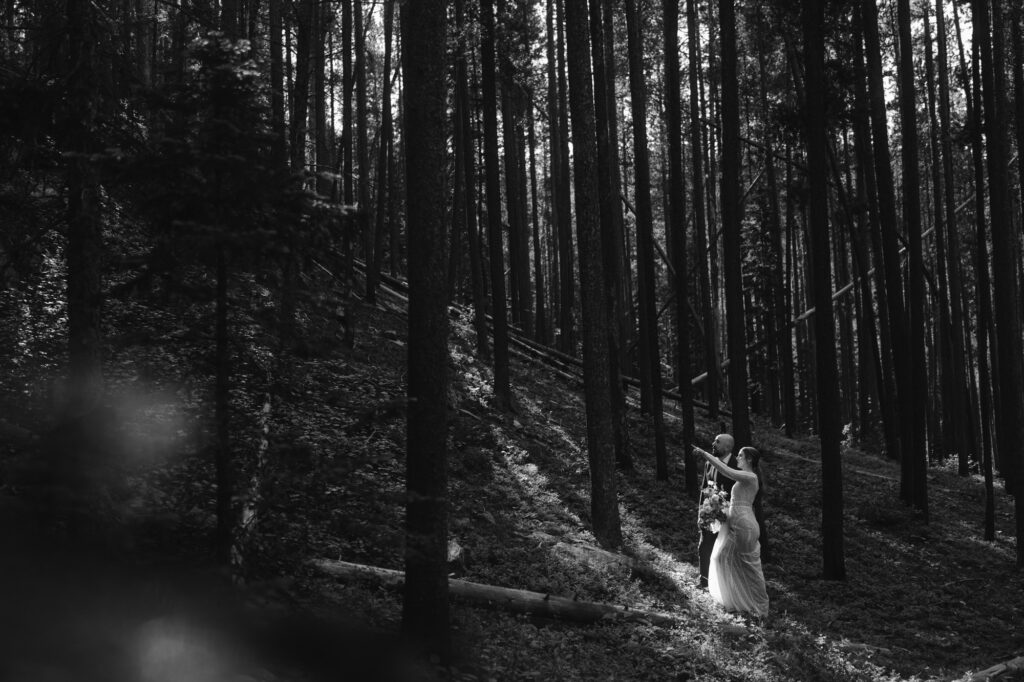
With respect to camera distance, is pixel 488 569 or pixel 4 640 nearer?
pixel 4 640

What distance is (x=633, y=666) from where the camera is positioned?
852 cm

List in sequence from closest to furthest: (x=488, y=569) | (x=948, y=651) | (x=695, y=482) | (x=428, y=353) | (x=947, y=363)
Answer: (x=428, y=353) → (x=488, y=569) → (x=948, y=651) → (x=695, y=482) → (x=947, y=363)

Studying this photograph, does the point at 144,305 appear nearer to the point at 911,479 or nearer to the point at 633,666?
the point at 633,666

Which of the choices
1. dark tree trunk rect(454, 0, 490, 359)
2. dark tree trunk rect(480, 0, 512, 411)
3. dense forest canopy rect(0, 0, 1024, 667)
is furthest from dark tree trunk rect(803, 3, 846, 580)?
dark tree trunk rect(454, 0, 490, 359)

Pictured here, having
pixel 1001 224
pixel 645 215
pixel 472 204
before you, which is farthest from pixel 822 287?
pixel 472 204

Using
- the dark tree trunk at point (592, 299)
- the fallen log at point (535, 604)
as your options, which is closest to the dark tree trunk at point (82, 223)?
the fallen log at point (535, 604)

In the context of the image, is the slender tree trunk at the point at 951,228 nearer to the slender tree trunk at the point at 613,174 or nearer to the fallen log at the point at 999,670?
the slender tree trunk at the point at 613,174

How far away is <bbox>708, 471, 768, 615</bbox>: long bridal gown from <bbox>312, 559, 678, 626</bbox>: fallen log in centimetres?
131

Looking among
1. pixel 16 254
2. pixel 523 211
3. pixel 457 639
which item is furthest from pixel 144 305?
pixel 523 211

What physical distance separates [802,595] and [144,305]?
41.6ft

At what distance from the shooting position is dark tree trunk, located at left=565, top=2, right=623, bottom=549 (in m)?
12.5

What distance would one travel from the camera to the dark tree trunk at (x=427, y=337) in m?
7.39

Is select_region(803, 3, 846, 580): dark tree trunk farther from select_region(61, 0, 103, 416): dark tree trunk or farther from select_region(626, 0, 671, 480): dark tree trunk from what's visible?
select_region(61, 0, 103, 416): dark tree trunk

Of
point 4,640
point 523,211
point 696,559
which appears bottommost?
point 696,559
